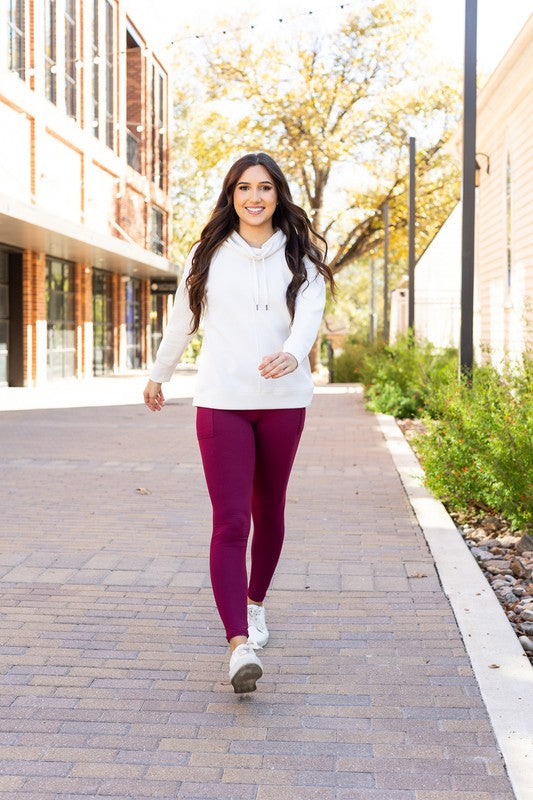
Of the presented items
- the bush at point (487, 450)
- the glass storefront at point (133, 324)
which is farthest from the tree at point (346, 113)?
the bush at point (487, 450)

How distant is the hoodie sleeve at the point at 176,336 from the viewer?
414 cm

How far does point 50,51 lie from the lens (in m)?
24.3

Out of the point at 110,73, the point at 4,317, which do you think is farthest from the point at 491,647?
the point at 110,73

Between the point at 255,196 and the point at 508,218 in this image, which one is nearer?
the point at 255,196

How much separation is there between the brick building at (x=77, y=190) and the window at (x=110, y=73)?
0.04 m

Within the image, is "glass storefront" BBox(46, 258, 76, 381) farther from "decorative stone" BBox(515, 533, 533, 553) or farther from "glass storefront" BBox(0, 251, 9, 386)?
"decorative stone" BBox(515, 533, 533, 553)

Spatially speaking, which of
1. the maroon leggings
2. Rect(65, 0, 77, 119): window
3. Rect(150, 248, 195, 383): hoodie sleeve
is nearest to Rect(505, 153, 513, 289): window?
Rect(65, 0, 77, 119): window

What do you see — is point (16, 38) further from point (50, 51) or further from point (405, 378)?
point (405, 378)

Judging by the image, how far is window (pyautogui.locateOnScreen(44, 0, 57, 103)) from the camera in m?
23.9

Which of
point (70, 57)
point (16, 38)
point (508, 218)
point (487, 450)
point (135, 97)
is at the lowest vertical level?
point (487, 450)

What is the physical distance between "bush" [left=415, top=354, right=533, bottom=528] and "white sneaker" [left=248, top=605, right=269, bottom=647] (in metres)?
2.48

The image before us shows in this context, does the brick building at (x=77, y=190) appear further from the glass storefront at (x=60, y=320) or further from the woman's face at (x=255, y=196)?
the woman's face at (x=255, y=196)

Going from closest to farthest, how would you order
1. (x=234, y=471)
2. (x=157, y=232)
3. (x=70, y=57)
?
(x=234, y=471), (x=70, y=57), (x=157, y=232)

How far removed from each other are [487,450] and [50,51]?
19990mm
